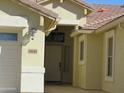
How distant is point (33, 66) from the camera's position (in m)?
17.4

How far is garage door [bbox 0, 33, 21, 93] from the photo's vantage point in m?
17.5

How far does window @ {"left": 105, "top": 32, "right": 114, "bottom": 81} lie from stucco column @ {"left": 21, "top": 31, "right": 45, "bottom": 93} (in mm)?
4140

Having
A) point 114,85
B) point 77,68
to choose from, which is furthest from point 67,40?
point 114,85

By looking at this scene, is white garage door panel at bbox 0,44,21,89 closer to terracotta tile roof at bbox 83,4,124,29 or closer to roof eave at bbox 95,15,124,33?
roof eave at bbox 95,15,124,33

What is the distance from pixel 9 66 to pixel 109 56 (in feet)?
18.6

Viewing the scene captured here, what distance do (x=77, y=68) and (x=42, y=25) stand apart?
8.75m

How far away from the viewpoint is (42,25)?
57.3ft

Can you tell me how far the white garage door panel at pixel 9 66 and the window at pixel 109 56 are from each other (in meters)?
4.88

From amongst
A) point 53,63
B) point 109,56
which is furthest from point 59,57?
point 109,56

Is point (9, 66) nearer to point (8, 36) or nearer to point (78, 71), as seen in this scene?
point (8, 36)

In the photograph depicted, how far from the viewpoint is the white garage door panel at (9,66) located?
17.5 meters

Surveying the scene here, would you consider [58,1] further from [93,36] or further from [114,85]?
[114,85]

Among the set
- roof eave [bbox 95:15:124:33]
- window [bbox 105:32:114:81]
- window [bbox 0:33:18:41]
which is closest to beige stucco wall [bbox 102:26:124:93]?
roof eave [bbox 95:15:124:33]

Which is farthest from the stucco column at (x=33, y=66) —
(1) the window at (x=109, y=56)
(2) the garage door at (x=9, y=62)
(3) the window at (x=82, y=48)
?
(3) the window at (x=82, y=48)
